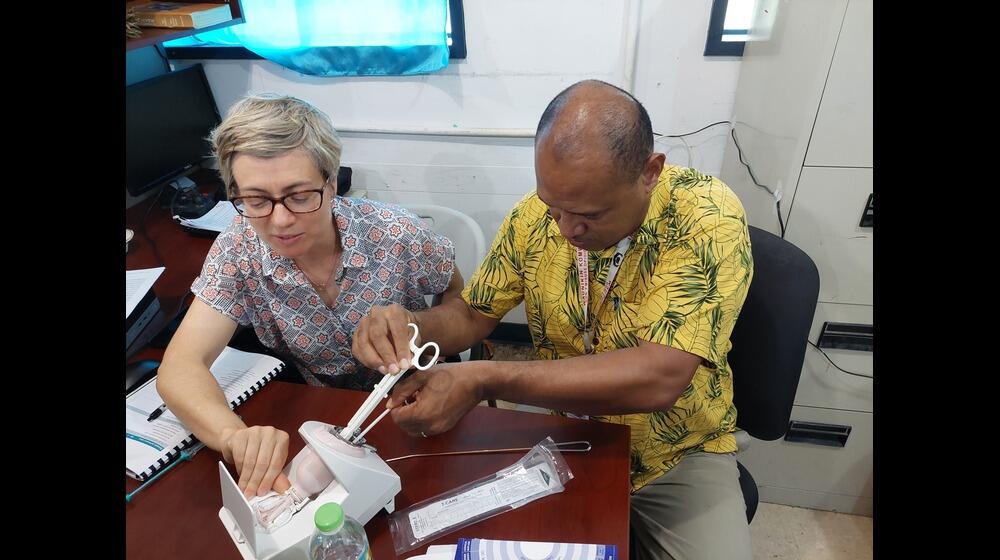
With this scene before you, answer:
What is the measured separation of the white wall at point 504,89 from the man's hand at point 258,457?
5.10ft

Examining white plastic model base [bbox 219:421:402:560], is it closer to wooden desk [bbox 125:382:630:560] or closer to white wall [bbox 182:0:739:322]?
wooden desk [bbox 125:382:630:560]

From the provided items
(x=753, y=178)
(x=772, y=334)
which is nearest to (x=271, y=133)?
(x=772, y=334)

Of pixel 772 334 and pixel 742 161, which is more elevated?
pixel 742 161

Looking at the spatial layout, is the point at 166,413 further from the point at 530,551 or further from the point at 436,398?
the point at 530,551

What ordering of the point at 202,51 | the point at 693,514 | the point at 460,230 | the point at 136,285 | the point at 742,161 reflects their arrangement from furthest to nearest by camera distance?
the point at 202,51 < the point at 460,230 < the point at 742,161 < the point at 136,285 < the point at 693,514

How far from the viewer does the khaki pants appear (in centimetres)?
114

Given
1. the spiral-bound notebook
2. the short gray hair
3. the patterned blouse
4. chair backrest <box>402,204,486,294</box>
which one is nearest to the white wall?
chair backrest <box>402,204,486,294</box>

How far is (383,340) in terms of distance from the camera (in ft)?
3.39

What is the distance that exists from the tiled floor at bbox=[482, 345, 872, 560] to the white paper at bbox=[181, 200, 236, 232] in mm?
1430

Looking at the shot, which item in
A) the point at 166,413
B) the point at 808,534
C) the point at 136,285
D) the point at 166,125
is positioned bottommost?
the point at 808,534

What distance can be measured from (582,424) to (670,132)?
1.40 m

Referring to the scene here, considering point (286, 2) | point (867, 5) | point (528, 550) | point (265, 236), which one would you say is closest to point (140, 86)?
point (286, 2)

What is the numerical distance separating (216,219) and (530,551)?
184 centimetres

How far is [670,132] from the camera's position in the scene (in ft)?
6.73
